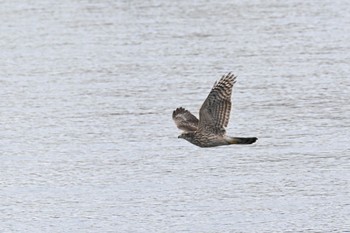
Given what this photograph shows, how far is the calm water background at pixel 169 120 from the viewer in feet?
40.8

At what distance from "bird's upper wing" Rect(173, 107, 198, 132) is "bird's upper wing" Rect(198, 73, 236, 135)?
488 millimetres

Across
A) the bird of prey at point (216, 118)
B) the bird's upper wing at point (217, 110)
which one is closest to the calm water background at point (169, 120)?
the bird of prey at point (216, 118)

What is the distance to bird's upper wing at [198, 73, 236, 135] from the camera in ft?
38.6

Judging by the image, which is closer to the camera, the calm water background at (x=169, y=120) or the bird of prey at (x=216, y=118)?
the bird of prey at (x=216, y=118)

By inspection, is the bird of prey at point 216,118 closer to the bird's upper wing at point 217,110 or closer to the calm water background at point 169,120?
the bird's upper wing at point 217,110

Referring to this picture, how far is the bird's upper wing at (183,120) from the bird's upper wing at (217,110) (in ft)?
1.60

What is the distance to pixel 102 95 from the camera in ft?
59.2

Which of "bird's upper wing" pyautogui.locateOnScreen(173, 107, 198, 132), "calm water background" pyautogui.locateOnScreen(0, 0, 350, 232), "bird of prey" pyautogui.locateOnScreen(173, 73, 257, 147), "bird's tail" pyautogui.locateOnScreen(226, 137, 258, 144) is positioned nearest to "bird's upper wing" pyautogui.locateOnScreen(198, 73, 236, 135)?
"bird of prey" pyautogui.locateOnScreen(173, 73, 257, 147)

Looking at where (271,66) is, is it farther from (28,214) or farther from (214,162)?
(28,214)

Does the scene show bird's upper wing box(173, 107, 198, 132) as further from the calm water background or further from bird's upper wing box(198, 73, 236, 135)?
the calm water background

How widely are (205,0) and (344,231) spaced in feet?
57.2

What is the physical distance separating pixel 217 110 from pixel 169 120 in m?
4.62

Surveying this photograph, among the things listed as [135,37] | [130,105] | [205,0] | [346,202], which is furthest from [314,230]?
[205,0]

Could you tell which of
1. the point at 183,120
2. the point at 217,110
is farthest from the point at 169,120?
the point at 217,110
